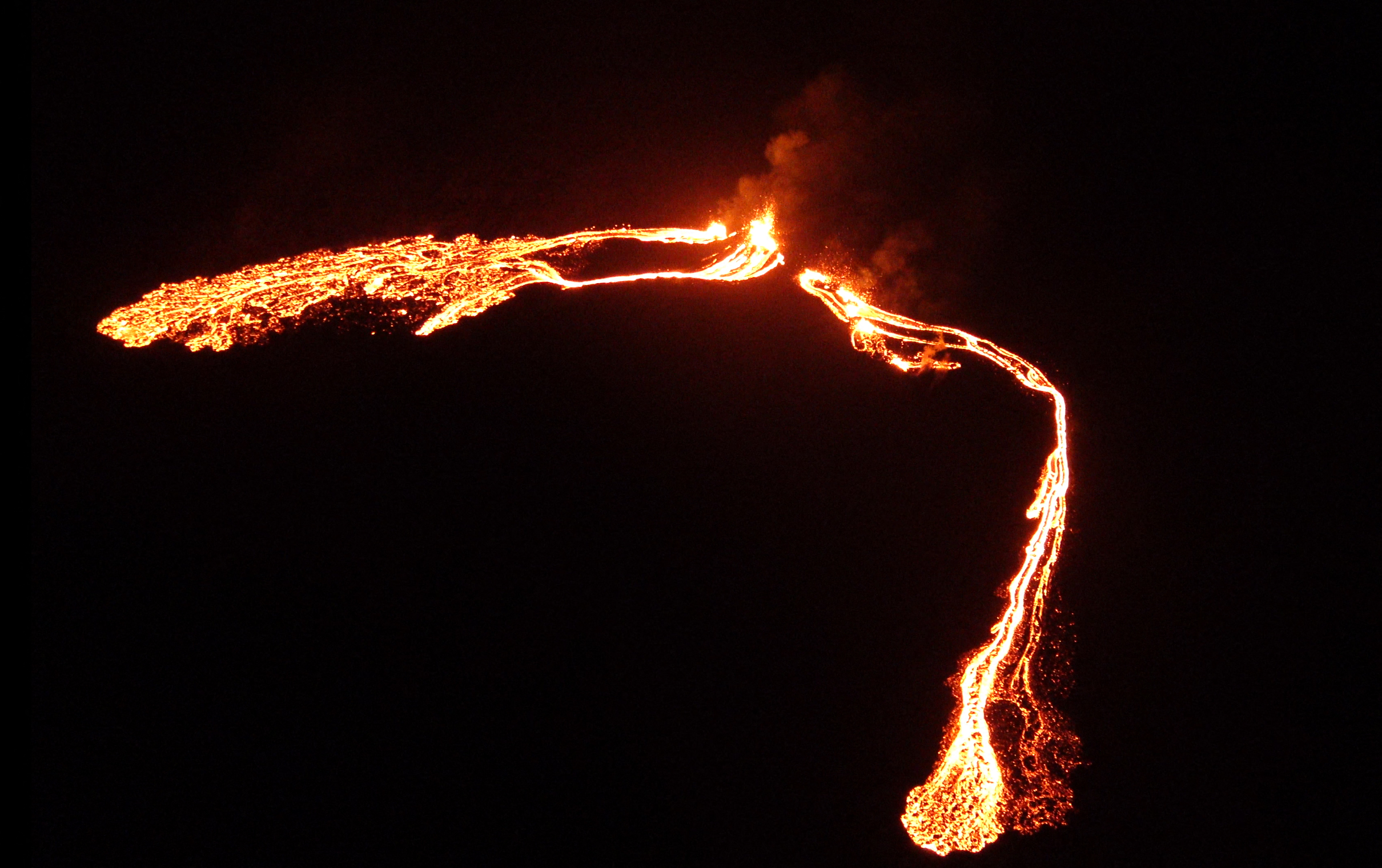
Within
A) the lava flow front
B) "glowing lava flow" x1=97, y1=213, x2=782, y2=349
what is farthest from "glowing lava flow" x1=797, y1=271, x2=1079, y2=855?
"glowing lava flow" x1=97, y1=213, x2=782, y2=349

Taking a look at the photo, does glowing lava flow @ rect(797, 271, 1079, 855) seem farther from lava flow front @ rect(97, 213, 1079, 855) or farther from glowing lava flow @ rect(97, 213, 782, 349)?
glowing lava flow @ rect(97, 213, 782, 349)

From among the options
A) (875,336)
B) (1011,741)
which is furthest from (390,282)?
(1011,741)

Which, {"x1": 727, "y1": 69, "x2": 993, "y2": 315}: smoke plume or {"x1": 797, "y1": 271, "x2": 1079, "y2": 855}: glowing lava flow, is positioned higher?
{"x1": 727, "y1": 69, "x2": 993, "y2": 315}: smoke plume

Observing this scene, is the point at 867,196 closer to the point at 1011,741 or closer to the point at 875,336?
the point at 875,336

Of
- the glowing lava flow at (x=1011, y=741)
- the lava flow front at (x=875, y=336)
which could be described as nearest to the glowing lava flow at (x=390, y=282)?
the lava flow front at (x=875, y=336)

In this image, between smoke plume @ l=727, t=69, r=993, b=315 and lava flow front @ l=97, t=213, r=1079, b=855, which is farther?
smoke plume @ l=727, t=69, r=993, b=315

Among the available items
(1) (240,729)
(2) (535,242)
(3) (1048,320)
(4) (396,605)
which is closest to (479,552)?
(4) (396,605)

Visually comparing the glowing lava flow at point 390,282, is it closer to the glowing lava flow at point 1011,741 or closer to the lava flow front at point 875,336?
the lava flow front at point 875,336
